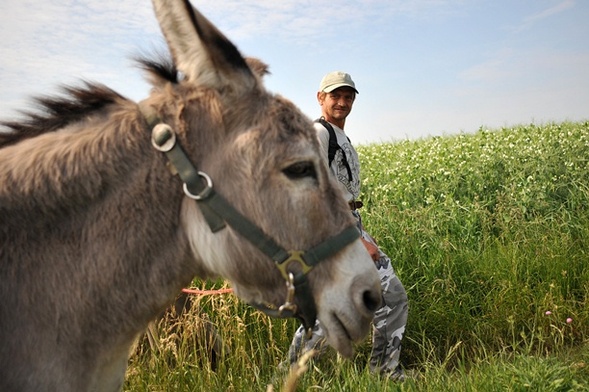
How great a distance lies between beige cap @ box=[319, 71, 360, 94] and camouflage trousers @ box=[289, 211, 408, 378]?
1208 mm

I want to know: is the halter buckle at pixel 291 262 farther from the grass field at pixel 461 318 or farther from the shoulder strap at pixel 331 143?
the shoulder strap at pixel 331 143

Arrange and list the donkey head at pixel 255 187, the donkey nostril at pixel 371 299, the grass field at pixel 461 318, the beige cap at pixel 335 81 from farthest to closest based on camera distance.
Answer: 1. the beige cap at pixel 335 81
2. the grass field at pixel 461 318
3. the donkey nostril at pixel 371 299
4. the donkey head at pixel 255 187

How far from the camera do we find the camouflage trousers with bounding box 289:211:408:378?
4695 millimetres

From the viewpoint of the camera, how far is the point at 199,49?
2.02 metres

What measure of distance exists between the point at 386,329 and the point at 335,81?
2.32 m

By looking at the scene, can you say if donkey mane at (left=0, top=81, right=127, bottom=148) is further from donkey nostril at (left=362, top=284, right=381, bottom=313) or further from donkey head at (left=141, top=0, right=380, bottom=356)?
donkey nostril at (left=362, top=284, right=381, bottom=313)

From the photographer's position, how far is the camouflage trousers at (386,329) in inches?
185

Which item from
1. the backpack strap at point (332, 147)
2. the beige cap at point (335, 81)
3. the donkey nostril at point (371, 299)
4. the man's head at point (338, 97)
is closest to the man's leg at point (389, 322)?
the backpack strap at point (332, 147)

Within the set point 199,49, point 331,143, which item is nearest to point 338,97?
point 331,143

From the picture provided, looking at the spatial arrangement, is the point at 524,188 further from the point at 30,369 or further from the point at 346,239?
the point at 30,369

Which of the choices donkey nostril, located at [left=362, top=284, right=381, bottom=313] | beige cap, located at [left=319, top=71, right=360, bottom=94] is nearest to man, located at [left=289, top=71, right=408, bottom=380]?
beige cap, located at [left=319, top=71, right=360, bottom=94]

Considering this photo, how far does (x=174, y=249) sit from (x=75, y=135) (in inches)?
25.1

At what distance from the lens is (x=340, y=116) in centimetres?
492

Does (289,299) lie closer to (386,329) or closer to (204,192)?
(204,192)
